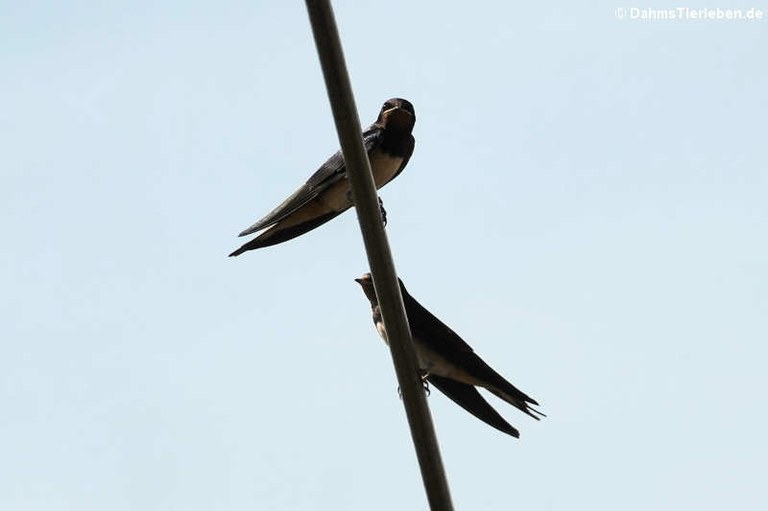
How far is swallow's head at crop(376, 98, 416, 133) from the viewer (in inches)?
261

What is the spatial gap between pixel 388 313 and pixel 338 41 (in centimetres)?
65

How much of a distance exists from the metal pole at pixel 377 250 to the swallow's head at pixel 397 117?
3850 millimetres

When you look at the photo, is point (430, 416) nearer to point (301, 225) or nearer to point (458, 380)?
point (458, 380)

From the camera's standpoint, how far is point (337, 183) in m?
6.15

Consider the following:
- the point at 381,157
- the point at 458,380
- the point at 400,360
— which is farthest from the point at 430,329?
the point at 400,360

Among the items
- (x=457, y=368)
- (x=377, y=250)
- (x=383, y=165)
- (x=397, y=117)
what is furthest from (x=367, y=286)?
(x=377, y=250)

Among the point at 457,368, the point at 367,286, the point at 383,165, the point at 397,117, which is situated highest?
the point at 397,117

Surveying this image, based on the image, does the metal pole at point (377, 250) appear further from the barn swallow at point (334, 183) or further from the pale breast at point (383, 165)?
the pale breast at point (383, 165)

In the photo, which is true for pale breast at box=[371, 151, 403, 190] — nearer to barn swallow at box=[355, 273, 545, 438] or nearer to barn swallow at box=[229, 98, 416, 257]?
barn swallow at box=[229, 98, 416, 257]

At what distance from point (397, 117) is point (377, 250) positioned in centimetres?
395

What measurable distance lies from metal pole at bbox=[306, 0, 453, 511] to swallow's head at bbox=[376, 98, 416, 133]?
3850 millimetres

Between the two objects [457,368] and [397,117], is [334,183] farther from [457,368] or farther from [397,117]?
[457,368]

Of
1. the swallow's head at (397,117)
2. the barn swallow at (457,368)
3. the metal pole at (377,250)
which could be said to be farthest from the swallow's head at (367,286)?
the metal pole at (377,250)

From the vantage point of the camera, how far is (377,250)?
2758 millimetres
